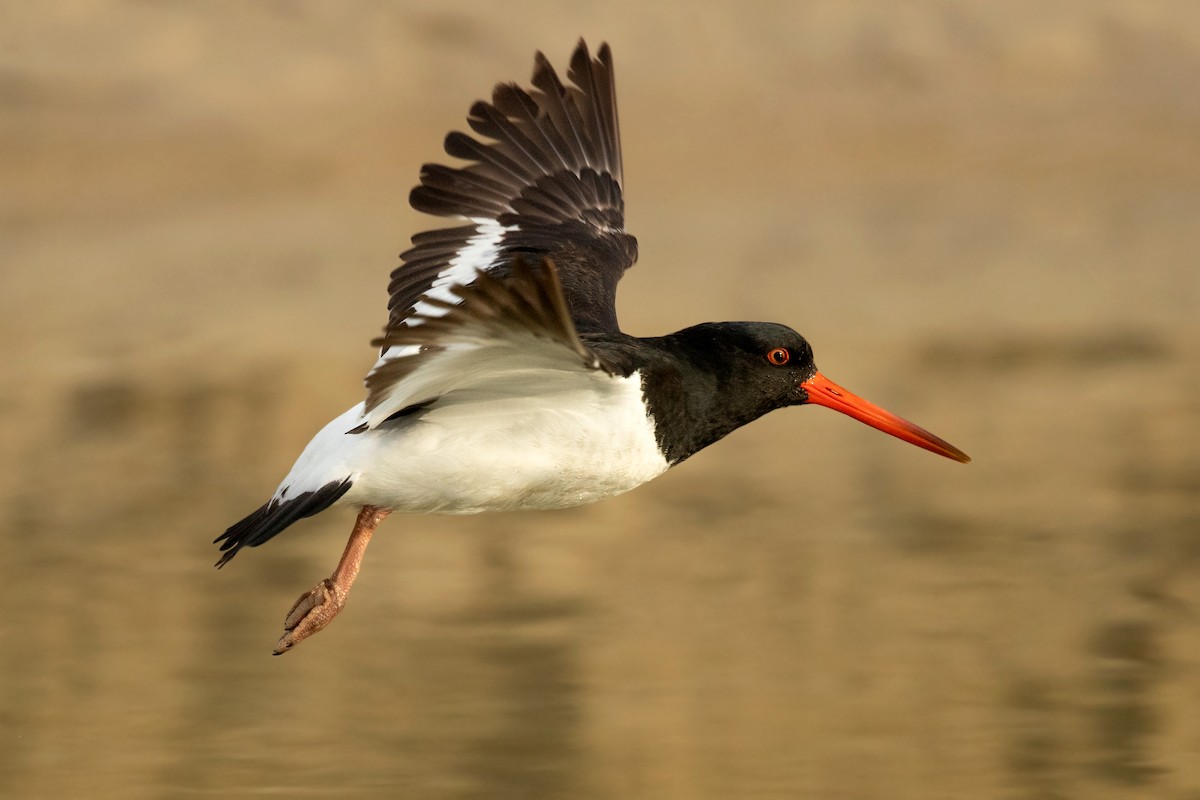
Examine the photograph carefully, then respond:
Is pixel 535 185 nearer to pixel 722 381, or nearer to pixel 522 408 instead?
pixel 722 381

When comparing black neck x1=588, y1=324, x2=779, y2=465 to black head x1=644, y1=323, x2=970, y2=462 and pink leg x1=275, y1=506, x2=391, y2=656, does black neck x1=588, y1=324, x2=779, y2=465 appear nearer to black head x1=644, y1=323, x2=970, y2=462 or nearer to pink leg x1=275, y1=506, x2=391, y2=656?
black head x1=644, y1=323, x2=970, y2=462

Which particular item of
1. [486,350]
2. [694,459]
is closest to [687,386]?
[486,350]

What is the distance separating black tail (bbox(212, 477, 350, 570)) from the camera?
23.5 ft

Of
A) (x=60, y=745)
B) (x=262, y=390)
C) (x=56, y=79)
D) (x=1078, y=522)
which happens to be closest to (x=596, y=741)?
(x=60, y=745)

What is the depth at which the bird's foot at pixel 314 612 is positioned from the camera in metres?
7.75

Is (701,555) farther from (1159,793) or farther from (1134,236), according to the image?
(1134,236)

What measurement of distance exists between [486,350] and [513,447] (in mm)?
659

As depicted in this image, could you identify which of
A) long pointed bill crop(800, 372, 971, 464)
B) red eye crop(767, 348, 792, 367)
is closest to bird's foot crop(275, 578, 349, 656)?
red eye crop(767, 348, 792, 367)

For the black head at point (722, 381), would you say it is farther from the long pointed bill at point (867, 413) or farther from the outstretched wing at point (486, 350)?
the outstretched wing at point (486, 350)

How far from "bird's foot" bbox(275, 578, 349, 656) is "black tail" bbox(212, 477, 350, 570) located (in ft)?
1.66

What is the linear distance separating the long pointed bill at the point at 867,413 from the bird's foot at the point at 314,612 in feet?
6.35

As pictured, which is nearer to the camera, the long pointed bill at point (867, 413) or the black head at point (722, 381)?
the black head at point (722, 381)

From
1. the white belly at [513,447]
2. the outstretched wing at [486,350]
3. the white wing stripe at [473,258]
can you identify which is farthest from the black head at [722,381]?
the white wing stripe at [473,258]

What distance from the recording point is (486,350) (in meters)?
6.80
